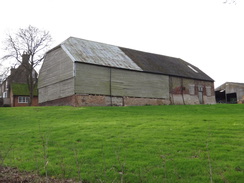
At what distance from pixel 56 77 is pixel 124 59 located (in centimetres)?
923

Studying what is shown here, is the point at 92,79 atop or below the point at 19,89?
below

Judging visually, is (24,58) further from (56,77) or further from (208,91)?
(208,91)

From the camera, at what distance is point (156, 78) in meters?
36.6

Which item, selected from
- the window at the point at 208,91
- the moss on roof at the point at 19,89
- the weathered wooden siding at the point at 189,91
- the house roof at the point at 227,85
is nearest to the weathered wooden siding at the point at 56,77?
the moss on roof at the point at 19,89

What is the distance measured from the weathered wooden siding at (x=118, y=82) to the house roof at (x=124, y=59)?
73 centimetres

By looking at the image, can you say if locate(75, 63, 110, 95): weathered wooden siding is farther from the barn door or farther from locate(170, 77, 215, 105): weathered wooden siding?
the barn door

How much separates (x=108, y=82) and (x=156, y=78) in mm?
8197

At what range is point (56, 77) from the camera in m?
32.3

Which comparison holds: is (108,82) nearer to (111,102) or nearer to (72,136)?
(111,102)

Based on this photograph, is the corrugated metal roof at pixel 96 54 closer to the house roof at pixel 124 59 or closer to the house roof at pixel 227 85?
the house roof at pixel 124 59

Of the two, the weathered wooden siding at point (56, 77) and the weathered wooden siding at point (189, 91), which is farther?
the weathered wooden siding at point (189, 91)

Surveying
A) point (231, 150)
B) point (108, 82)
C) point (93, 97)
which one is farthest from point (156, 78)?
point (231, 150)

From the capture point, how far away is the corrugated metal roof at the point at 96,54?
101 feet

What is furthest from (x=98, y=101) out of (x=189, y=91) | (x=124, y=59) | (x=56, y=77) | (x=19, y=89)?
(x=19, y=89)
